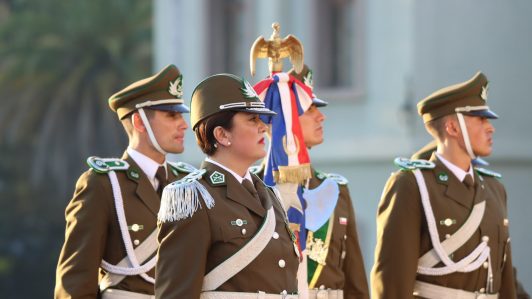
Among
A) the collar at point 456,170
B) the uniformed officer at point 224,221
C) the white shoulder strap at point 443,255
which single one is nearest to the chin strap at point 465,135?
the collar at point 456,170

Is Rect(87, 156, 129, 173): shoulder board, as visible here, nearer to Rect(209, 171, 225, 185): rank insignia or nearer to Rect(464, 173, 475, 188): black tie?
Rect(209, 171, 225, 185): rank insignia

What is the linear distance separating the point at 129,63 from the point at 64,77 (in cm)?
146

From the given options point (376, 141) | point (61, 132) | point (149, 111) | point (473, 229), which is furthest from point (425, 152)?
point (61, 132)

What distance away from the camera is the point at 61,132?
31.6 metres

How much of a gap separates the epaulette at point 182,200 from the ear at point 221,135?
8.6 inches

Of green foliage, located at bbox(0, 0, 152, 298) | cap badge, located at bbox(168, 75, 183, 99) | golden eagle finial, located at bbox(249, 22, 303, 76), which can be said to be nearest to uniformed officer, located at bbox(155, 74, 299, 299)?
golden eagle finial, located at bbox(249, 22, 303, 76)

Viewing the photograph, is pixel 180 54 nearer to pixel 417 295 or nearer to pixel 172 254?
pixel 417 295

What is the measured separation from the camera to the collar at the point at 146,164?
28.6 ft

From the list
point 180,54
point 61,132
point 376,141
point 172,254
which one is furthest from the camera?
point 61,132

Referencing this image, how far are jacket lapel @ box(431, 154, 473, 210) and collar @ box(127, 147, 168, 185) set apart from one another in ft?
5.64

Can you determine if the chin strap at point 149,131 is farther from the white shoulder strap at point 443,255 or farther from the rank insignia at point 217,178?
the rank insignia at point 217,178

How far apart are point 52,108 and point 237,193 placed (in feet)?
82.1

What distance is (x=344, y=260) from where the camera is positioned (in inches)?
361

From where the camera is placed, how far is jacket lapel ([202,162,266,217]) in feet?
22.3
